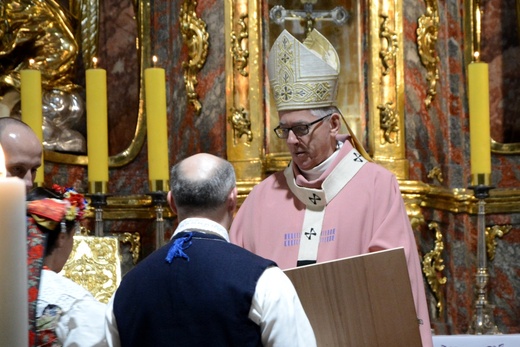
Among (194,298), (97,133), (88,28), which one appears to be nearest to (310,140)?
(97,133)

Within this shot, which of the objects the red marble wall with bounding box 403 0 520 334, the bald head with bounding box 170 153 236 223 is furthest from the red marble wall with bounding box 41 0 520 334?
the bald head with bounding box 170 153 236 223

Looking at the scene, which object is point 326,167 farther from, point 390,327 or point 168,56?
point 168,56

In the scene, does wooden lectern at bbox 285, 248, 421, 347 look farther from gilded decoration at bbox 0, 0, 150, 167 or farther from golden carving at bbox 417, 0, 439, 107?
gilded decoration at bbox 0, 0, 150, 167

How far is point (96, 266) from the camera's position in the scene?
124 inches

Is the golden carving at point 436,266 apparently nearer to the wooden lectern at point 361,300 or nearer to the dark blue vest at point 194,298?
the wooden lectern at point 361,300

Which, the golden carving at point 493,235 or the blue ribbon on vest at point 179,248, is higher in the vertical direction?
the blue ribbon on vest at point 179,248

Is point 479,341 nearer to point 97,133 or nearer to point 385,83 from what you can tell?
point 385,83

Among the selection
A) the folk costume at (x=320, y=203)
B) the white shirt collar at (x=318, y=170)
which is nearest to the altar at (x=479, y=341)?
the folk costume at (x=320, y=203)

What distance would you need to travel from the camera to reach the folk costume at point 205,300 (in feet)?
6.93

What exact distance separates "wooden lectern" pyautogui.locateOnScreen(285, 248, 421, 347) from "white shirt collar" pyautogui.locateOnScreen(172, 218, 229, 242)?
20.1 inches

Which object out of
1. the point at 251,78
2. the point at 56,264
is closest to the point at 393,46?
the point at 251,78

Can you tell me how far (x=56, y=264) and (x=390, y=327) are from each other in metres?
1.24

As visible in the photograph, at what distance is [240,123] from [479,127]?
1.11m

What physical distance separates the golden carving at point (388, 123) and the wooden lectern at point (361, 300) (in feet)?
6.28
